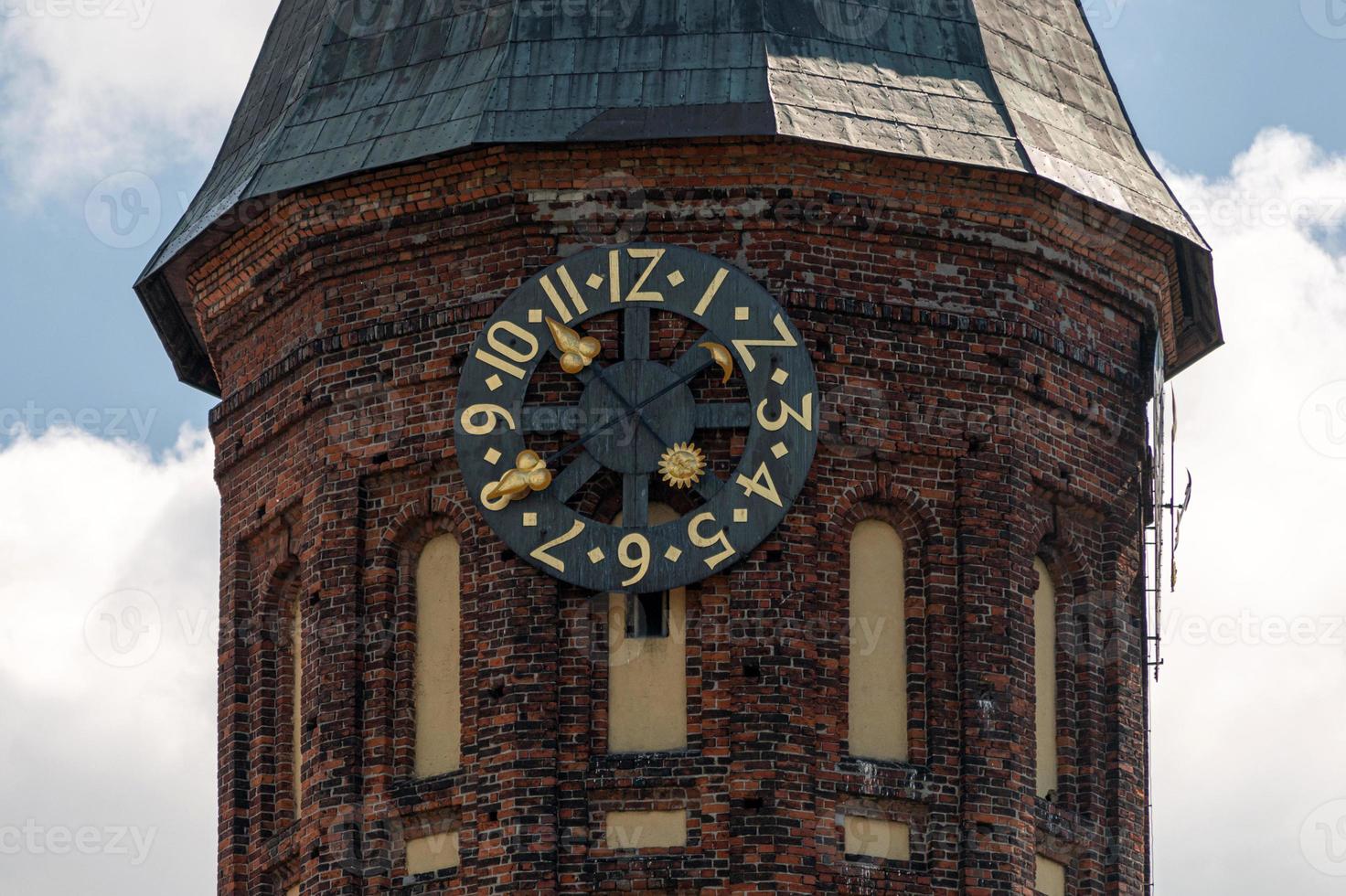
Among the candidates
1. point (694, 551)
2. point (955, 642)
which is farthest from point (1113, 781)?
point (694, 551)

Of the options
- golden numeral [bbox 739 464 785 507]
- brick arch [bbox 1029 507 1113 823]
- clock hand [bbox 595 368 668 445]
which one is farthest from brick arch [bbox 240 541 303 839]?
brick arch [bbox 1029 507 1113 823]

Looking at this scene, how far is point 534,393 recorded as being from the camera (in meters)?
30.1

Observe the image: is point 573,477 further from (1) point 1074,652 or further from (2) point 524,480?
(1) point 1074,652

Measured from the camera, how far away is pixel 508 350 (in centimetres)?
3016

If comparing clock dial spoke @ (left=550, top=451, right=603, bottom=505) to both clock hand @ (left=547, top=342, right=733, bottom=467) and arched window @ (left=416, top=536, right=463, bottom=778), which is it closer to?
clock hand @ (left=547, top=342, right=733, bottom=467)

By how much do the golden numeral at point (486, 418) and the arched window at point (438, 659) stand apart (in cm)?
86

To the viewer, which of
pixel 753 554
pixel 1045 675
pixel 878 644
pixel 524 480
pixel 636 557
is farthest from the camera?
pixel 1045 675

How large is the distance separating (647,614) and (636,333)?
6.72 ft

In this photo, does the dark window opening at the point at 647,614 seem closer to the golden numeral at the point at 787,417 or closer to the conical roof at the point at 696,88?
the golden numeral at the point at 787,417

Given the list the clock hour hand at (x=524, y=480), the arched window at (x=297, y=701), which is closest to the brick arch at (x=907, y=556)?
the clock hour hand at (x=524, y=480)

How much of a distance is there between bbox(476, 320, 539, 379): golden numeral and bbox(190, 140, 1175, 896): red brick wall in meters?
0.39

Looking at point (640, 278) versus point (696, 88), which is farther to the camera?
point (696, 88)

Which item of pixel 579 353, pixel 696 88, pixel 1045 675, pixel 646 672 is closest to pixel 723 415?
pixel 579 353

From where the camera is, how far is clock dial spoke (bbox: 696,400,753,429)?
29781 mm
